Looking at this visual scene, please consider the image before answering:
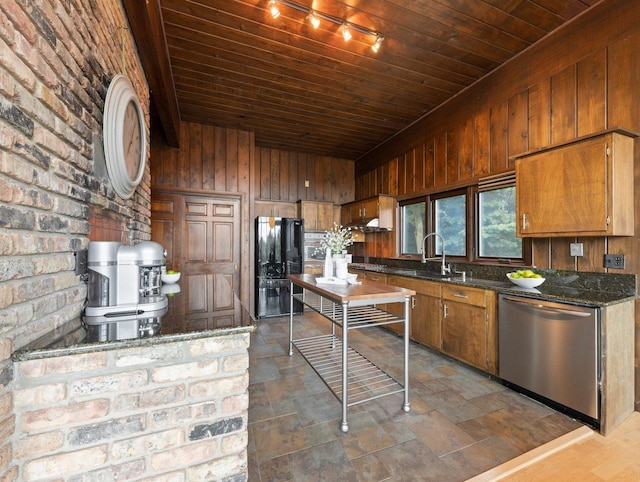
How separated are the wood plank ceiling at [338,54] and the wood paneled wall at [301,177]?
1.13m

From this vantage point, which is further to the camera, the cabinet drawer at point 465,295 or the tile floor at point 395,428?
the cabinet drawer at point 465,295

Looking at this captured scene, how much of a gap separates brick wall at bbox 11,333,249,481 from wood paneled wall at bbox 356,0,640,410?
Result: 9.33 feet

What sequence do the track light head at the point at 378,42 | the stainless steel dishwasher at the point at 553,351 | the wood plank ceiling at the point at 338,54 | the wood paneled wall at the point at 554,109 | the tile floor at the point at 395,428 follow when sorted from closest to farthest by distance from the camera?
the tile floor at the point at 395,428 → the stainless steel dishwasher at the point at 553,351 → the wood paneled wall at the point at 554,109 → the wood plank ceiling at the point at 338,54 → the track light head at the point at 378,42

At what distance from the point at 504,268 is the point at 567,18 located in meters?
2.23

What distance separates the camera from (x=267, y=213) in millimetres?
5285

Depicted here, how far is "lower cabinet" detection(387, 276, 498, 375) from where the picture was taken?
2613mm

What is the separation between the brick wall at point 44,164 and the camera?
79 centimetres

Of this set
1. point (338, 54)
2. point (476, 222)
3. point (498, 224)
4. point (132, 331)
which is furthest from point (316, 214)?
point (132, 331)

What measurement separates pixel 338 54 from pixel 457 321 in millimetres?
2931

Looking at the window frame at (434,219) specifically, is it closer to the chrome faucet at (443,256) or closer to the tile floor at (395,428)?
the chrome faucet at (443,256)

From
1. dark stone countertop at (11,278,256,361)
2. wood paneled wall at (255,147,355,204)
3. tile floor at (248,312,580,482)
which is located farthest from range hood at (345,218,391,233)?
dark stone countertop at (11,278,256,361)

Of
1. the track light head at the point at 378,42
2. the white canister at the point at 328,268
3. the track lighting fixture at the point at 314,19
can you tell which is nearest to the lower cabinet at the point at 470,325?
the white canister at the point at 328,268

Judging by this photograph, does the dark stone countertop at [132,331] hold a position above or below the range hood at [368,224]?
below

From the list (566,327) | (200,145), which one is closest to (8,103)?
(566,327)
